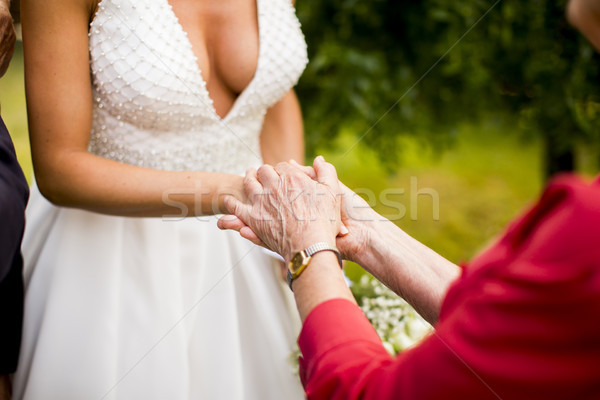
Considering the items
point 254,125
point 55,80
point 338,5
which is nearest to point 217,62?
point 254,125

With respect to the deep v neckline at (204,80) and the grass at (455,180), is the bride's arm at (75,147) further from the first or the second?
the grass at (455,180)

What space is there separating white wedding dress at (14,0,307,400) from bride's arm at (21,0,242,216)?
67 mm

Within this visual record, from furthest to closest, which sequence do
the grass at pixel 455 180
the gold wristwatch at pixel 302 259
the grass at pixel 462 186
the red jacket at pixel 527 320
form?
the grass at pixel 462 186 → the grass at pixel 455 180 → the gold wristwatch at pixel 302 259 → the red jacket at pixel 527 320

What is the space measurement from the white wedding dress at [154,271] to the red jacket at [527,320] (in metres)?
0.62

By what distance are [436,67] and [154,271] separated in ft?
5.33

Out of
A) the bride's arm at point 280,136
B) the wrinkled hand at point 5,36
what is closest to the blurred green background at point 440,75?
the bride's arm at point 280,136

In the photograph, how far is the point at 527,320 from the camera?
58cm

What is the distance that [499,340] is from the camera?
59 centimetres

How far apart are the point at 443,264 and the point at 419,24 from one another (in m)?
1.40

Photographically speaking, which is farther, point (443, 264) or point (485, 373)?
point (443, 264)

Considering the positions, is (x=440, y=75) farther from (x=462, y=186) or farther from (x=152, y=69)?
(x=462, y=186)

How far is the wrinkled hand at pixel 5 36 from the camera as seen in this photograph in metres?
1.07

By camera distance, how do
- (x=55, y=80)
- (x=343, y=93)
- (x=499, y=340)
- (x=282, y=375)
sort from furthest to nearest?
1. (x=343, y=93)
2. (x=282, y=375)
3. (x=55, y=80)
4. (x=499, y=340)

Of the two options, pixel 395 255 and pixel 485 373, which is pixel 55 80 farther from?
pixel 485 373
